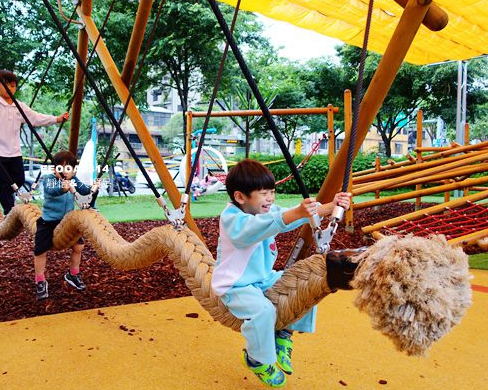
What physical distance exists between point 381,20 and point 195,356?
518 centimetres

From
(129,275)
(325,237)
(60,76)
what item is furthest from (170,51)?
(325,237)

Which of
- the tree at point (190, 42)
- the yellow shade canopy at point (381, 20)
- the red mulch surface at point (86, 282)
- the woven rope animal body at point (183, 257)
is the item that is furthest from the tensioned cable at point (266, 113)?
the tree at point (190, 42)

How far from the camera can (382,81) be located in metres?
2.11

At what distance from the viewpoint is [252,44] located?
17.3 m

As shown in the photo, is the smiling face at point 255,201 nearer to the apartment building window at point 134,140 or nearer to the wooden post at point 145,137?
the wooden post at point 145,137

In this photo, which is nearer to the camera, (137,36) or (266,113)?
(266,113)

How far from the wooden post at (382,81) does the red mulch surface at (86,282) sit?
1.97 metres

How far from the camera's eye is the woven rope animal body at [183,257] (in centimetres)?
164

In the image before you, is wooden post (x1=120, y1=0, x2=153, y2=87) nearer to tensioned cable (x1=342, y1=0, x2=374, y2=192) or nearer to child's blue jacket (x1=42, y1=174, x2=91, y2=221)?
child's blue jacket (x1=42, y1=174, x2=91, y2=221)

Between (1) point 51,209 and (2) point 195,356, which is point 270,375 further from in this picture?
(1) point 51,209

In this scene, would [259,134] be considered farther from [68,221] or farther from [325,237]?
[325,237]

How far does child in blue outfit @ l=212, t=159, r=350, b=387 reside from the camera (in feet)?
5.62

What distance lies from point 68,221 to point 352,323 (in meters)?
1.97

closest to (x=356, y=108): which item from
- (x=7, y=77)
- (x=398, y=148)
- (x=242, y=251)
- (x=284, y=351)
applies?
(x=242, y=251)
